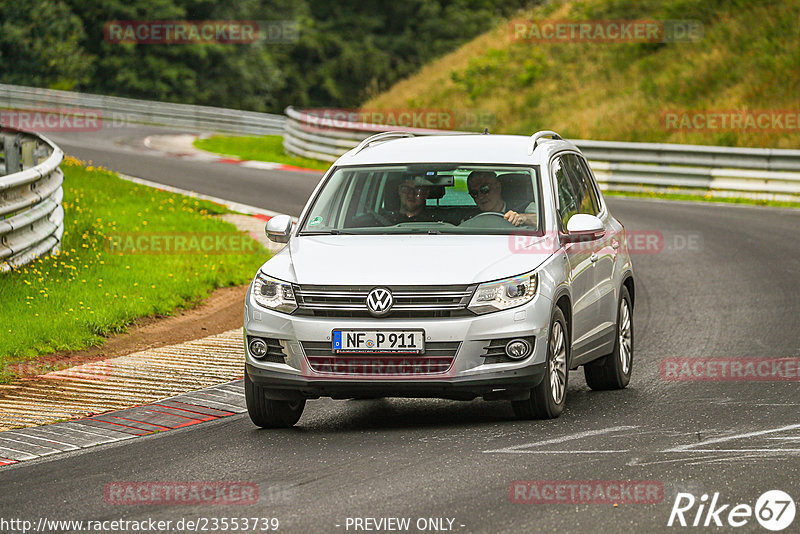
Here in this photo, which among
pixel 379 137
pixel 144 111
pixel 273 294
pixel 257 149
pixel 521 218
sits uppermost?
pixel 379 137

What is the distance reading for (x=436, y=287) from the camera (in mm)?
7637

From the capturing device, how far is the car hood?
7.73 m

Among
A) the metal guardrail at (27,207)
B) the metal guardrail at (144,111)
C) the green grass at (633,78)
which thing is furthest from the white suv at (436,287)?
the metal guardrail at (144,111)

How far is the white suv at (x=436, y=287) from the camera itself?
766 centimetres

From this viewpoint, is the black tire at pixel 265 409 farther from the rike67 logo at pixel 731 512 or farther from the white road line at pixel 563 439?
the rike67 logo at pixel 731 512

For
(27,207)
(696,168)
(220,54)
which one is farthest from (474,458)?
(220,54)

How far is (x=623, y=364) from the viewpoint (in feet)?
31.9

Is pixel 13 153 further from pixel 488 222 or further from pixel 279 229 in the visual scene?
pixel 488 222

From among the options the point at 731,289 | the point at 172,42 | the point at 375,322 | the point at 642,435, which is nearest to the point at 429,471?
the point at 375,322

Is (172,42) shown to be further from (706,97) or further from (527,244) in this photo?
(527,244)

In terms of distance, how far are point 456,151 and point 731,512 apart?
391cm

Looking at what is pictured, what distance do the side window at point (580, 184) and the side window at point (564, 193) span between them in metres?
0.07

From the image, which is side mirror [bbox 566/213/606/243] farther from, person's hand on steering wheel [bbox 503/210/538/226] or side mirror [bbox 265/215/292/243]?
side mirror [bbox 265/215/292/243]

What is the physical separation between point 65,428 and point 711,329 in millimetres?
6319
